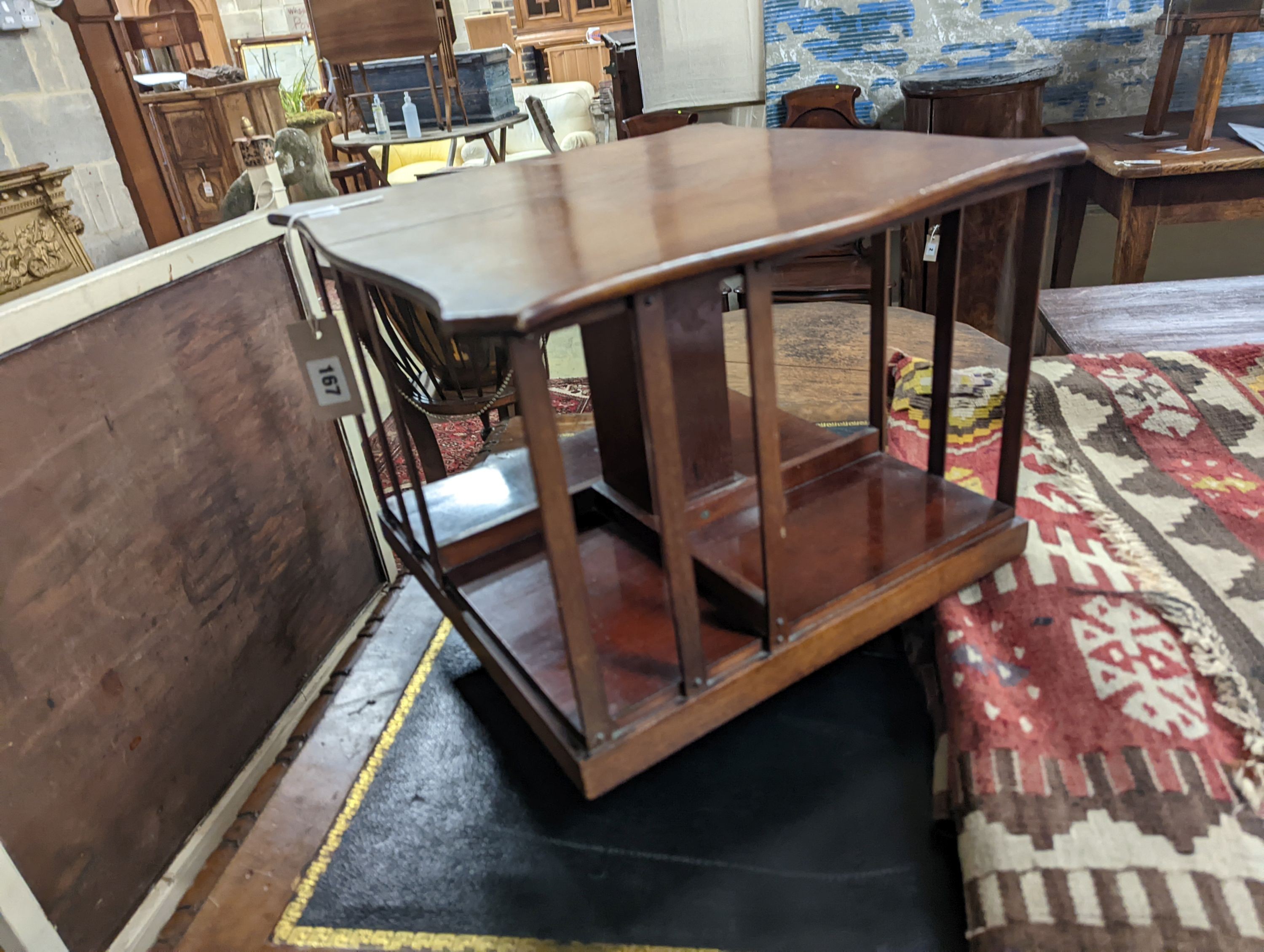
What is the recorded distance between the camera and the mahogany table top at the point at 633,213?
487 millimetres

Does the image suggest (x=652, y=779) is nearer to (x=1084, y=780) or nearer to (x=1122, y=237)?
(x=1084, y=780)

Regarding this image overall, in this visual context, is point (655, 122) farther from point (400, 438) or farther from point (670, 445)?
point (670, 445)

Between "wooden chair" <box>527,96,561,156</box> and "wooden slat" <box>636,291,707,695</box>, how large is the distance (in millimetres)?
612

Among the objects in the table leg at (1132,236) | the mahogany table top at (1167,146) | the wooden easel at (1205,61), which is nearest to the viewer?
the wooden easel at (1205,61)

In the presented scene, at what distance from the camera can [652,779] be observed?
2.87 ft

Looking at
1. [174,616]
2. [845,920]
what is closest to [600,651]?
[845,920]

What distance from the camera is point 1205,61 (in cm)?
226

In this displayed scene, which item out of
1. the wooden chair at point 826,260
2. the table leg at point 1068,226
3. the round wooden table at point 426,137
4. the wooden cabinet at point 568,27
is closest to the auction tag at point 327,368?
the wooden chair at point 826,260

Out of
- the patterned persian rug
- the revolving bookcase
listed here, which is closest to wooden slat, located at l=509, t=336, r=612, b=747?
the revolving bookcase

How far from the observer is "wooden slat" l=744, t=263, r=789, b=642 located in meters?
0.56

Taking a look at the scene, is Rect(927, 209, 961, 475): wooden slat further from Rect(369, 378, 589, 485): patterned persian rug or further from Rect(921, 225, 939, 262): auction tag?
Rect(369, 378, 589, 485): patterned persian rug

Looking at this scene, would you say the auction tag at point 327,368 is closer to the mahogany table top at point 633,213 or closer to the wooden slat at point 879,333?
the mahogany table top at point 633,213

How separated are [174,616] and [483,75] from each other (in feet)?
Answer: 14.8

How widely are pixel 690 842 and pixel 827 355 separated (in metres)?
1.25
